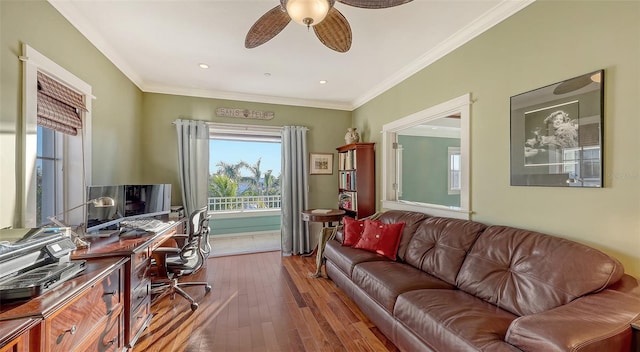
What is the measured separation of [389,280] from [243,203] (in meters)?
5.01

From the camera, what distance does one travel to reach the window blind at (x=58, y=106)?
181 cm

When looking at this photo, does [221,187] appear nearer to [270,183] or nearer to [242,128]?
[270,183]

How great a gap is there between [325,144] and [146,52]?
2815 millimetres

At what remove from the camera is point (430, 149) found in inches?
196

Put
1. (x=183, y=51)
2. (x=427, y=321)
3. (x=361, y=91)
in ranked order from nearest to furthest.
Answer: (x=427, y=321), (x=183, y=51), (x=361, y=91)

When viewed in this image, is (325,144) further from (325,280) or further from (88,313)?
(88,313)

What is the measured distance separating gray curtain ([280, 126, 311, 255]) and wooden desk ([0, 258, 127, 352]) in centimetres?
259

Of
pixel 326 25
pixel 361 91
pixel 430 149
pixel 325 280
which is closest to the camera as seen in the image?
pixel 326 25

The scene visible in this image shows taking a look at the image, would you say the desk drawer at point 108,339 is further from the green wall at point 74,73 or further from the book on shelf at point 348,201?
the book on shelf at point 348,201

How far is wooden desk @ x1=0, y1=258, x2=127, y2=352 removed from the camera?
97 centimetres

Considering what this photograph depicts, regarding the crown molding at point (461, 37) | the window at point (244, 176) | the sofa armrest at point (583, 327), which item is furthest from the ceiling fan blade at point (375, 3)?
the window at point (244, 176)

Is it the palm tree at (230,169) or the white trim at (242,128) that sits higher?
the white trim at (242,128)

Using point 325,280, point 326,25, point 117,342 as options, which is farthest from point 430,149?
point 117,342

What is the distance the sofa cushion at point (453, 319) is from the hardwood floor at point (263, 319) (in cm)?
46
